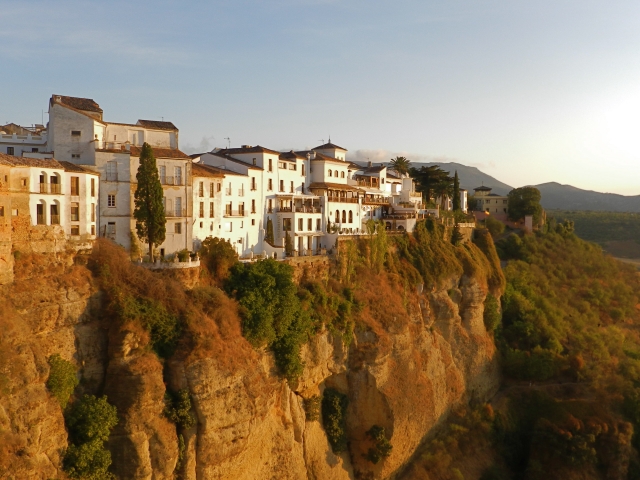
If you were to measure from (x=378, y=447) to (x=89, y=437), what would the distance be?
19.7m

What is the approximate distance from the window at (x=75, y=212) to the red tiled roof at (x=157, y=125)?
390 inches

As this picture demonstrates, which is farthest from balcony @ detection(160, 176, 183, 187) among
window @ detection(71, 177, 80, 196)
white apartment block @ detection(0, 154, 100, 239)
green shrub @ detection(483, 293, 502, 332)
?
green shrub @ detection(483, 293, 502, 332)

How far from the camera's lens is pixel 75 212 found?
3206cm

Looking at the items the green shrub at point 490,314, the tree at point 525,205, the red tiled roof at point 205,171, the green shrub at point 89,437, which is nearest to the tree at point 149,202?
the red tiled roof at point 205,171

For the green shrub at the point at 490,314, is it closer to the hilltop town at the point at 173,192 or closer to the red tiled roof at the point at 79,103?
the hilltop town at the point at 173,192

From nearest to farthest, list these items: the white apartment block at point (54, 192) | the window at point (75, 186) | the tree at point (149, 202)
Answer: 1. the white apartment block at point (54, 192)
2. the window at point (75, 186)
3. the tree at point (149, 202)

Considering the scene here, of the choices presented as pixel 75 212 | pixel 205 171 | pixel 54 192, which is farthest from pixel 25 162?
pixel 205 171

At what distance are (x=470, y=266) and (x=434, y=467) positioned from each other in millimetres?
18828

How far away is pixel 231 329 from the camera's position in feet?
103

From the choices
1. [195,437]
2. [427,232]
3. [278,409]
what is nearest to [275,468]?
[278,409]

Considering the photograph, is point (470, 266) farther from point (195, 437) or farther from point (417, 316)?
point (195, 437)

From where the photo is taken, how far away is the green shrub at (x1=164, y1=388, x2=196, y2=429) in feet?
92.8

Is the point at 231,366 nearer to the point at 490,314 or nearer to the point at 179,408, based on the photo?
the point at 179,408

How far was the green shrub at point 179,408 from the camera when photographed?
28273 millimetres
